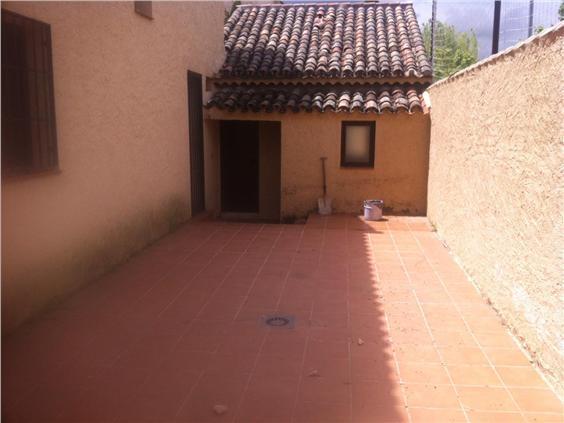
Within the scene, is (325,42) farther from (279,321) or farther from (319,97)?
(279,321)

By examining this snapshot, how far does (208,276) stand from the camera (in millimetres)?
6887

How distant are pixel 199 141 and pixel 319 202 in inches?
114

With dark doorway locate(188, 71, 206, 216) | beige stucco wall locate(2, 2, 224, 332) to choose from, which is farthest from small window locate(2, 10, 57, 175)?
dark doorway locate(188, 71, 206, 216)

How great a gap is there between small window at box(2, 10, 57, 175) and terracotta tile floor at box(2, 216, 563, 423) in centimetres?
164

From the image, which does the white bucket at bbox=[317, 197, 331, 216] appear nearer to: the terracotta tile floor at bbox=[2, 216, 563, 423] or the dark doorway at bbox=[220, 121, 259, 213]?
the dark doorway at bbox=[220, 121, 259, 213]

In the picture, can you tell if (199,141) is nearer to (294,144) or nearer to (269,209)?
(294,144)

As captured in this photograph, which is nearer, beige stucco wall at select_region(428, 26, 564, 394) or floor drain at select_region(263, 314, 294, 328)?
beige stucco wall at select_region(428, 26, 564, 394)

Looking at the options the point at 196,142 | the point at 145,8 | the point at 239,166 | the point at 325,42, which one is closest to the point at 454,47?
the point at 325,42

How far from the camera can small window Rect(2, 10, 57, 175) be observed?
488 cm

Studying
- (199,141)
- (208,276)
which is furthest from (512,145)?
(199,141)

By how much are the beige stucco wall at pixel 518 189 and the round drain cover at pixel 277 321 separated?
220cm

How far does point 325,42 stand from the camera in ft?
44.8

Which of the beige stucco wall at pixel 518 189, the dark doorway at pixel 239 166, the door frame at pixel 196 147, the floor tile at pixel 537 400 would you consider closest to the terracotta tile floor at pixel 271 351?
the floor tile at pixel 537 400

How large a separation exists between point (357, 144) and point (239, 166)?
3172mm
